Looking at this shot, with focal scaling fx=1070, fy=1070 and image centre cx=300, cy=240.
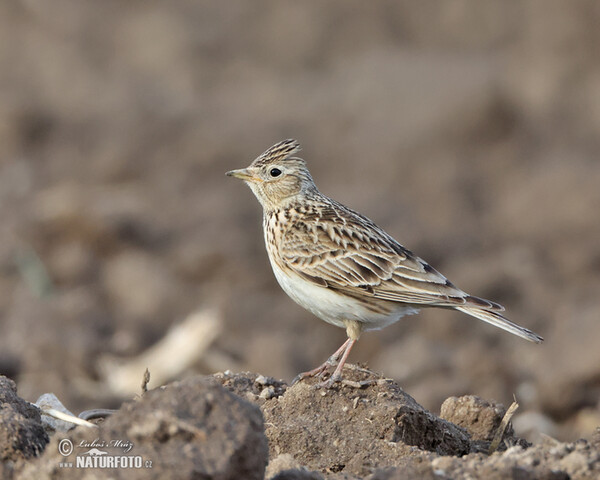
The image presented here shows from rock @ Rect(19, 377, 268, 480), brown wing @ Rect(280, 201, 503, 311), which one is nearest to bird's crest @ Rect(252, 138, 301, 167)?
brown wing @ Rect(280, 201, 503, 311)

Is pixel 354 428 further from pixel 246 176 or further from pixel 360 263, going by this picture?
pixel 246 176

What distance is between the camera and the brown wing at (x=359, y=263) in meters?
6.49

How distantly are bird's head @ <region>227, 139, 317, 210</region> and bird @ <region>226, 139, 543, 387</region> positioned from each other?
28 millimetres

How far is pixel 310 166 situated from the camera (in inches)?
633

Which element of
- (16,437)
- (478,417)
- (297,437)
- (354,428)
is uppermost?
(478,417)

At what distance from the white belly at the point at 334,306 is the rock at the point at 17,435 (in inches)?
82.2

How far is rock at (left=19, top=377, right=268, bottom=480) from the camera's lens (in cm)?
364

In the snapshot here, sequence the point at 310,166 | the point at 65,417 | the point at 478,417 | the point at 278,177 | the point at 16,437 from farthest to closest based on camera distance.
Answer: the point at 310,166 < the point at 278,177 < the point at 478,417 < the point at 65,417 < the point at 16,437

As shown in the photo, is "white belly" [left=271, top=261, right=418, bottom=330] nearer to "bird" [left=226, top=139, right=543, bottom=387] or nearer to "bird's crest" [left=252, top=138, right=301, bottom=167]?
"bird" [left=226, top=139, right=543, bottom=387]

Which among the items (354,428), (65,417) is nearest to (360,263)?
(354,428)

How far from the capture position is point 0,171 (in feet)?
50.8

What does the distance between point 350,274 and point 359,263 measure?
0.10 metres

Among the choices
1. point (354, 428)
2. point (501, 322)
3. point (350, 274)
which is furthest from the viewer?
point (350, 274)

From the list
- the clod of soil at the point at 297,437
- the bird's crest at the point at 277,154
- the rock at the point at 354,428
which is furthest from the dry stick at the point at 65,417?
the bird's crest at the point at 277,154
